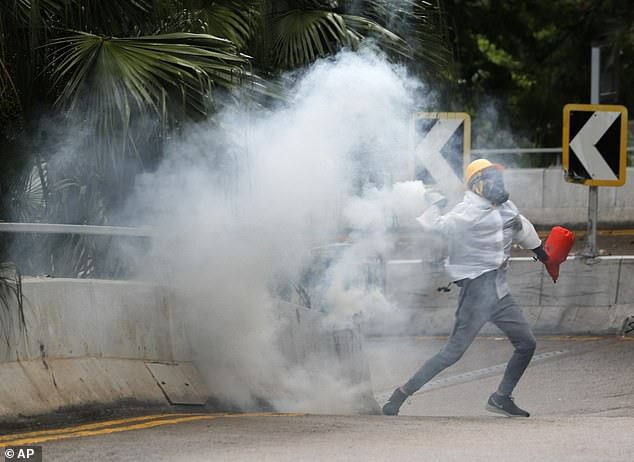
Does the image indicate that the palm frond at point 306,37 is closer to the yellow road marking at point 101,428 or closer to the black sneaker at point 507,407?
the black sneaker at point 507,407

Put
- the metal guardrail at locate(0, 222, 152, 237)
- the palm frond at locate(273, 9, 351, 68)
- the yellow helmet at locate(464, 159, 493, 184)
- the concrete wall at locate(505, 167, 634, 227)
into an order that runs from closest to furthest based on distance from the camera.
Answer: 1. the metal guardrail at locate(0, 222, 152, 237)
2. the yellow helmet at locate(464, 159, 493, 184)
3. the palm frond at locate(273, 9, 351, 68)
4. the concrete wall at locate(505, 167, 634, 227)

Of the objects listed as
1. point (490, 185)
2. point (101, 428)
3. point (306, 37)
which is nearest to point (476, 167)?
point (490, 185)

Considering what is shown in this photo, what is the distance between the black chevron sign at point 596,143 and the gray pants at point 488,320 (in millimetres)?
4168

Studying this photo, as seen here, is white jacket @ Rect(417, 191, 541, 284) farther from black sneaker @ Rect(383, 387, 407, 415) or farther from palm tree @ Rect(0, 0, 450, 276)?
palm tree @ Rect(0, 0, 450, 276)

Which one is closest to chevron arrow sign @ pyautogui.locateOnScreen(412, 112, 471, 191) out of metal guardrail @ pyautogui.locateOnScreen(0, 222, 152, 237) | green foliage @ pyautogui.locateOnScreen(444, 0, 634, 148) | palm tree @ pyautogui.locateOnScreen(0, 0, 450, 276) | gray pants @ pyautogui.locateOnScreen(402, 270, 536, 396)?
palm tree @ pyautogui.locateOnScreen(0, 0, 450, 276)

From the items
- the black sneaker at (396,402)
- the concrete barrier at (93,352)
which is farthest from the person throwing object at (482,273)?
the concrete barrier at (93,352)

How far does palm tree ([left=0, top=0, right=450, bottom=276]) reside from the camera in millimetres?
8039

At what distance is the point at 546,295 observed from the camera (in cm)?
1228

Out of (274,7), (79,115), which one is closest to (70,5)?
(79,115)

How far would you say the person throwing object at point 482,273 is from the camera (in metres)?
8.40

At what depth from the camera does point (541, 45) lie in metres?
24.0

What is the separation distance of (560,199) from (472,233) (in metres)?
10.1

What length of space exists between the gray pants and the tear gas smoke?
875 mm

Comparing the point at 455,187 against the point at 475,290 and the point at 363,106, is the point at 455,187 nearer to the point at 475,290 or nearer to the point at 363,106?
the point at 363,106
